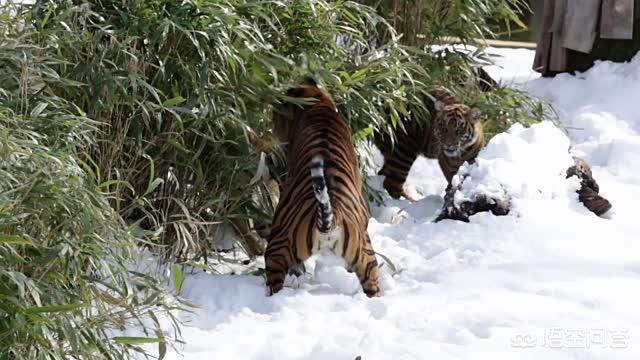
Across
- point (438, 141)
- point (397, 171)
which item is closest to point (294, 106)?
point (438, 141)

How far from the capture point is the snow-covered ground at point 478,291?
13.5 ft

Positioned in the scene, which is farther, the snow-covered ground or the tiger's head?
the tiger's head

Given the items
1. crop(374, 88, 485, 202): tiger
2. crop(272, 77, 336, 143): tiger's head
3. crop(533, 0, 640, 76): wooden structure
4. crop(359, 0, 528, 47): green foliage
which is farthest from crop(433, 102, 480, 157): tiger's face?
crop(533, 0, 640, 76): wooden structure

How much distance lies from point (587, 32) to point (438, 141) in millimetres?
2620

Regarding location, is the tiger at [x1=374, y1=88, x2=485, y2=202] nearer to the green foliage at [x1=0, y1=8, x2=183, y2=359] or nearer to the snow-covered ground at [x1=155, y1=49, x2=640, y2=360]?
the snow-covered ground at [x1=155, y1=49, x2=640, y2=360]

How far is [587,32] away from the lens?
8586mm

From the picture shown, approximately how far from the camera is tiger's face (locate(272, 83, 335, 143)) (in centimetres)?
516

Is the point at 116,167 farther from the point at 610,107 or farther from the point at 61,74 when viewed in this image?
the point at 610,107

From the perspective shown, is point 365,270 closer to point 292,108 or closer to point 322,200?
point 322,200

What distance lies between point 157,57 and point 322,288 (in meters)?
1.11

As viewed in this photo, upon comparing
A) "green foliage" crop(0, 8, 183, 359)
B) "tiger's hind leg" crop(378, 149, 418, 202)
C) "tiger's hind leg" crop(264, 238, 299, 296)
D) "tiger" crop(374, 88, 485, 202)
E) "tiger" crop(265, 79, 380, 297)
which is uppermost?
"green foliage" crop(0, 8, 183, 359)

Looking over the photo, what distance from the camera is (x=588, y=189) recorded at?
6.06 m

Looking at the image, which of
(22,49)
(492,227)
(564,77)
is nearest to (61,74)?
(22,49)

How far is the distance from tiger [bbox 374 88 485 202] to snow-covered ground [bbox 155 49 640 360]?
0.17 metres
